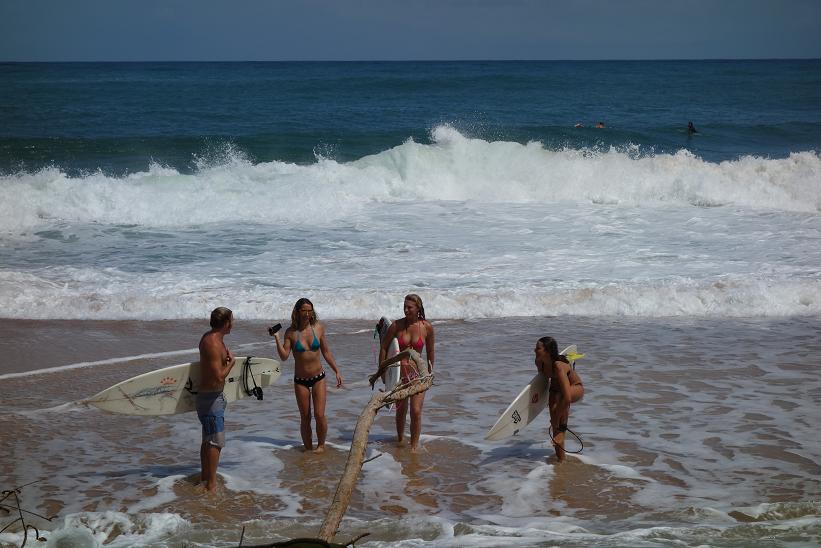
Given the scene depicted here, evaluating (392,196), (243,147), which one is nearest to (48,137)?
(243,147)

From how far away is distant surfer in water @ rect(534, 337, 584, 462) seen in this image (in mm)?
7508

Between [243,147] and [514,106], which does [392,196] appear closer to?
[243,147]

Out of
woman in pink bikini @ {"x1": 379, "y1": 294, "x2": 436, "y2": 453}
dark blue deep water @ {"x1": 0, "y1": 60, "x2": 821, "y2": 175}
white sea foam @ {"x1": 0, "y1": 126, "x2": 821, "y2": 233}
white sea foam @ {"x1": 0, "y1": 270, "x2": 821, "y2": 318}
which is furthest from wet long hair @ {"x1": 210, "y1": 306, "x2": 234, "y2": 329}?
dark blue deep water @ {"x1": 0, "y1": 60, "x2": 821, "y2": 175}

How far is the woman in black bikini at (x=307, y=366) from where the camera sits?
7.83 m

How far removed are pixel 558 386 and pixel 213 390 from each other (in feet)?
9.43

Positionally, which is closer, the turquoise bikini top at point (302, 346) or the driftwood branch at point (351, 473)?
the driftwood branch at point (351, 473)

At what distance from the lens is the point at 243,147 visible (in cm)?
3036

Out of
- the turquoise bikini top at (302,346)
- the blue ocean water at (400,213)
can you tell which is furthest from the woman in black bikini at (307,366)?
the blue ocean water at (400,213)

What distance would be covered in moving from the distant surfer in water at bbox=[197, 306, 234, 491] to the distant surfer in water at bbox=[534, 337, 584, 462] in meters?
2.61

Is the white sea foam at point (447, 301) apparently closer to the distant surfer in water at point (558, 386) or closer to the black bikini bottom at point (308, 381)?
the black bikini bottom at point (308, 381)

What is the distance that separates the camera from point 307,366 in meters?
7.86

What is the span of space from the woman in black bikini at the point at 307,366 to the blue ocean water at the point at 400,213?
498 cm

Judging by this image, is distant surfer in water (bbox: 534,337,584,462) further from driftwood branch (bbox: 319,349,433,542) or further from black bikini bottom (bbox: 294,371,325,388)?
driftwood branch (bbox: 319,349,433,542)

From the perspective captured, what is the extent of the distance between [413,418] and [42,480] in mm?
3142
